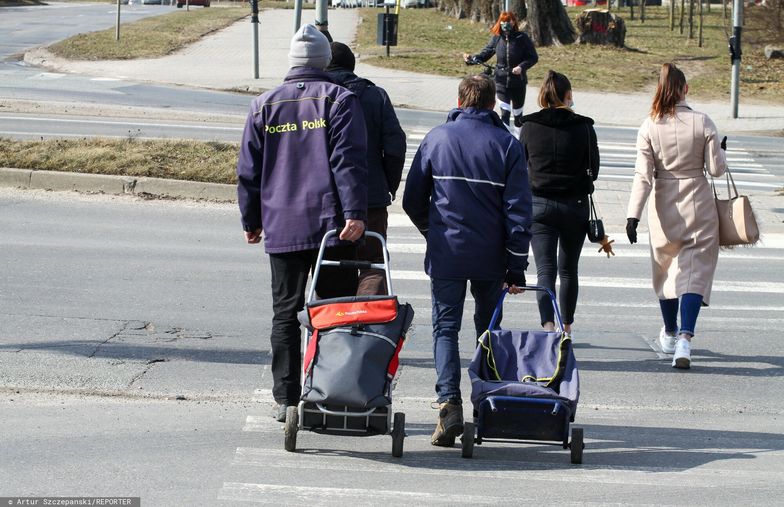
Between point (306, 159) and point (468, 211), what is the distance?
84cm

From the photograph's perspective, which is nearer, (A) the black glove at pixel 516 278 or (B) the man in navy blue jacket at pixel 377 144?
(A) the black glove at pixel 516 278

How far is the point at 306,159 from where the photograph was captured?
5.83 m

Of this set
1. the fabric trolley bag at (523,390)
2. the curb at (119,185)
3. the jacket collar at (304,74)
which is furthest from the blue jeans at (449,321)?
the curb at (119,185)

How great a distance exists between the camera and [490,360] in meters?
5.91

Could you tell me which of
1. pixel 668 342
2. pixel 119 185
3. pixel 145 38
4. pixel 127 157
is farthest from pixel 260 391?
pixel 145 38

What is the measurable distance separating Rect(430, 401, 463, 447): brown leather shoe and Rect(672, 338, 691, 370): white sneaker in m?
2.34

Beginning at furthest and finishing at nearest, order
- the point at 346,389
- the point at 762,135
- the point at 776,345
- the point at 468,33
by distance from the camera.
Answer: the point at 468,33 < the point at 762,135 < the point at 776,345 < the point at 346,389

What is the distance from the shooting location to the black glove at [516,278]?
5.94 metres

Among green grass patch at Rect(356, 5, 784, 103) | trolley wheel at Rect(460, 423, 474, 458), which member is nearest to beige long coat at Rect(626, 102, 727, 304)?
trolley wheel at Rect(460, 423, 474, 458)

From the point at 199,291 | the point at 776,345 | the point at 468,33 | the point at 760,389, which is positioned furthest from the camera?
the point at 468,33

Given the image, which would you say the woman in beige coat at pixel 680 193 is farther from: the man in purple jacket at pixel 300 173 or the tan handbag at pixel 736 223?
the man in purple jacket at pixel 300 173

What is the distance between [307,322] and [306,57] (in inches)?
52.5

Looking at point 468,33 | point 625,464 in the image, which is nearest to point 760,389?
point 625,464

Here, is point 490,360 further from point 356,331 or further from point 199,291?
point 199,291
